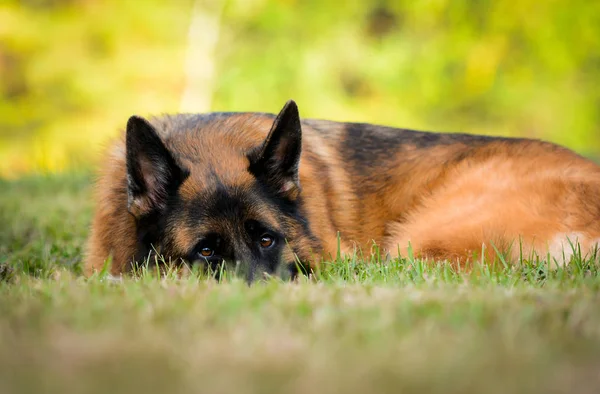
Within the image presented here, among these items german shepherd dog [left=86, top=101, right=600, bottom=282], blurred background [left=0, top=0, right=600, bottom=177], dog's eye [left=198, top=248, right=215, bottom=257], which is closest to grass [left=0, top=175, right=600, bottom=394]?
dog's eye [left=198, top=248, right=215, bottom=257]

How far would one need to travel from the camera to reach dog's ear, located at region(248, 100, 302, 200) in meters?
3.64

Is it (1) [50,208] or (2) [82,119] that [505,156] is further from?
(2) [82,119]

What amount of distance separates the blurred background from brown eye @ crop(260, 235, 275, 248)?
39.5 ft

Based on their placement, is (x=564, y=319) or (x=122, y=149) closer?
(x=564, y=319)

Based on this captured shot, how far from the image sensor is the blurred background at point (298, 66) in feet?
50.3

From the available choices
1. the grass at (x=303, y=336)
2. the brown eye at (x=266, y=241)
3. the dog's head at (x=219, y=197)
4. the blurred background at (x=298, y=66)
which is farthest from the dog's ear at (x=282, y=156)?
the blurred background at (x=298, y=66)

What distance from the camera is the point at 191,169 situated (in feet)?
11.9

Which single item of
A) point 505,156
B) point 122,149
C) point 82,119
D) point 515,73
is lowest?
point 82,119

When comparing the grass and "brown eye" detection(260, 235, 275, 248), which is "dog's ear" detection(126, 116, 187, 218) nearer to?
"brown eye" detection(260, 235, 275, 248)

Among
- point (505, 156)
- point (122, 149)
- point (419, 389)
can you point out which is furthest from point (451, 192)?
point (419, 389)

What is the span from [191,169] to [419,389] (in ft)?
7.52

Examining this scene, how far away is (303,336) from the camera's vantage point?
1.97m

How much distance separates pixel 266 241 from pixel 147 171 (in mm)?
753

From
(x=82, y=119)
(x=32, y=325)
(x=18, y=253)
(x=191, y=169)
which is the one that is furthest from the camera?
(x=82, y=119)
